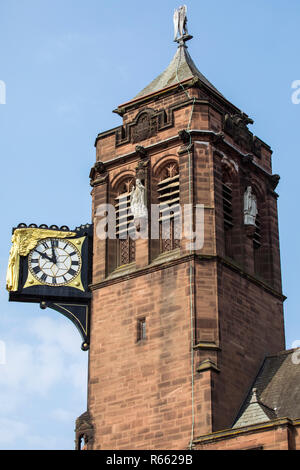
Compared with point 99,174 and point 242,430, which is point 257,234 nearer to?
point 99,174

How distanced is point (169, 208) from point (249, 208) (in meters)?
3.38

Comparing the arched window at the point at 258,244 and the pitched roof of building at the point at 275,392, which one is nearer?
the pitched roof of building at the point at 275,392

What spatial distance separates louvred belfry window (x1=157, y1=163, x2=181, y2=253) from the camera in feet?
158

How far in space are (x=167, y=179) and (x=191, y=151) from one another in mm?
1580

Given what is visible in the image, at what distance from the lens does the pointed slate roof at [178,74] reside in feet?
172

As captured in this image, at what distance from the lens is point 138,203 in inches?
1934

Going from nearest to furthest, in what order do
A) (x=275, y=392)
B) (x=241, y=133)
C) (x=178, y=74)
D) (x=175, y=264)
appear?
(x=275, y=392) < (x=175, y=264) < (x=241, y=133) < (x=178, y=74)

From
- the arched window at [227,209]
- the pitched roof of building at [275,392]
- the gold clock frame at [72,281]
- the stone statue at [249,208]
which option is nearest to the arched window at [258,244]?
the stone statue at [249,208]

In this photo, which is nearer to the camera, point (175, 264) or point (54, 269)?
point (175, 264)

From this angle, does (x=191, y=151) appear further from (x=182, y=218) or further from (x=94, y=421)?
(x=94, y=421)
